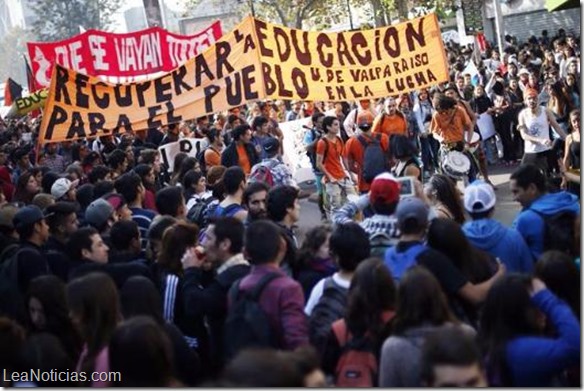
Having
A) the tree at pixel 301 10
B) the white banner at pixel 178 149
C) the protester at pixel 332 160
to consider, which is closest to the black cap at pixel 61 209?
the protester at pixel 332 160

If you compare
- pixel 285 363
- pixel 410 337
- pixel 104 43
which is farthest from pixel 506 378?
pixel 104 43

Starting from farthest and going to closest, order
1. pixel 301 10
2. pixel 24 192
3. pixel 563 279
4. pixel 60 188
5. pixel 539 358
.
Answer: pixel 301 10 → pixel 24 192 → pixel 60 188 → pixel 563 279 → pixel 539 358

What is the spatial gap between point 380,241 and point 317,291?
0.88 m

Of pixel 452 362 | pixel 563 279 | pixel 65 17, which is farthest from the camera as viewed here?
pixel 65 17

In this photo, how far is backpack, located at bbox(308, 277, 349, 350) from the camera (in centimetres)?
520

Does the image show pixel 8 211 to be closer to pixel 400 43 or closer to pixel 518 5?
pixel 400 43

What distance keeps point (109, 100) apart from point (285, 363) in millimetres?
9203

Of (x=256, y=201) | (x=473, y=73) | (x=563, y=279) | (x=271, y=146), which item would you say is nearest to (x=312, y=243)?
(x=563, y=279)

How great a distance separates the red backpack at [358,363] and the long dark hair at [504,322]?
1.54 ft

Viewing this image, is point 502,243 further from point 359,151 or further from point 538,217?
point 359,151

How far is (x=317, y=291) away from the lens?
5.48 m

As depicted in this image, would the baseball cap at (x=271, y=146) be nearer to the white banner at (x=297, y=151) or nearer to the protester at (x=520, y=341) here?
the white banner at (x=297, y=151)

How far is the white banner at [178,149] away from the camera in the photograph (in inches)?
597

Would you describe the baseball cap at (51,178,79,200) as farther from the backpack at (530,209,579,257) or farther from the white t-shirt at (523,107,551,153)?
the white t-shirt at (523,107,551,153)
